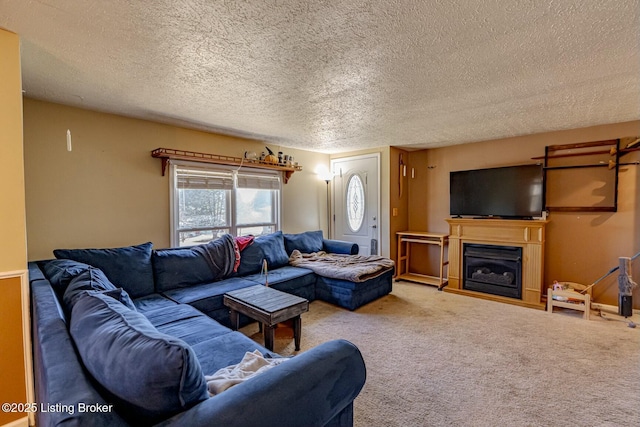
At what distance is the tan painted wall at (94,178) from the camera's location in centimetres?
269

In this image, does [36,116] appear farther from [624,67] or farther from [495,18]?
[624,67]

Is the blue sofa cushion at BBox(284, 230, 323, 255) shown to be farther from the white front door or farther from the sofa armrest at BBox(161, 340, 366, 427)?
the sofa armrest at BBox(161, 340, 366, 427)

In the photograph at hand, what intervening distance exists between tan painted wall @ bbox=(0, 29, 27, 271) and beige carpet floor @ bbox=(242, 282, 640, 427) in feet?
6.19

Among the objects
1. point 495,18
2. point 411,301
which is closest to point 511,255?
point 411,301

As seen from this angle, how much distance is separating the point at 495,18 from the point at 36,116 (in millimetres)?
3762

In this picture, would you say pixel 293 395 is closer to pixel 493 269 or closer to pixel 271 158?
pixel 271 158

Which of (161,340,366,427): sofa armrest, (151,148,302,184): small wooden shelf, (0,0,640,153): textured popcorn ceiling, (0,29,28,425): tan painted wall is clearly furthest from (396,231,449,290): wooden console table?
(0,29,28,425): tan painted wall

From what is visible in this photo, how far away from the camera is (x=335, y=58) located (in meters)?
1.91

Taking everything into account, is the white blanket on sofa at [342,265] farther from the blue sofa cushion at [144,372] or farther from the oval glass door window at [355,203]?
the blue sofa cushion at [144,372]

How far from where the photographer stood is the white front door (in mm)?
4965

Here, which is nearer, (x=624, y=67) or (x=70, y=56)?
(x=70, y=56)

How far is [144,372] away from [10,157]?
1711mm

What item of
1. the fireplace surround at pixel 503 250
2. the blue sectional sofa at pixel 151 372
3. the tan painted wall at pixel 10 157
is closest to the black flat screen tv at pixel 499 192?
the fireplace surround at pixel 503 250

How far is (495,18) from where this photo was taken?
1503mm
